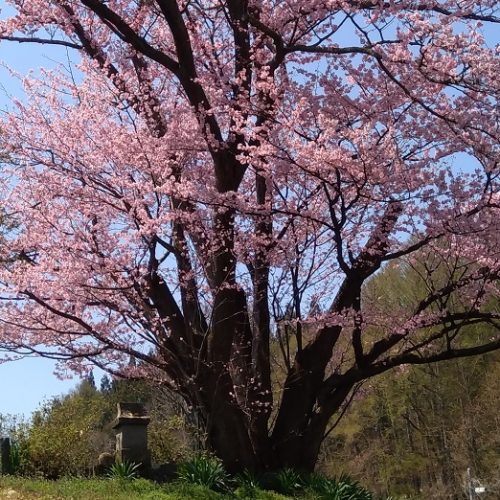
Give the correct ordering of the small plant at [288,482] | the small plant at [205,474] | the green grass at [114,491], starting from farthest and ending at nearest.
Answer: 1. the small plant at [288,482]
2. the small plant at [205,474]
3. the green grass at [114,491]

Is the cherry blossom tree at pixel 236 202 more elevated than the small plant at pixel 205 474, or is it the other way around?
the cherry blossom tree at pixel 236 202

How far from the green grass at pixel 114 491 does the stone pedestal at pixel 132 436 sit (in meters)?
0.88

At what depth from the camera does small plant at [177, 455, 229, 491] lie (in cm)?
684

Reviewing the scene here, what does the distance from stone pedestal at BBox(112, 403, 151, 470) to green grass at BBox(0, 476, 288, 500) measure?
0.88 metres

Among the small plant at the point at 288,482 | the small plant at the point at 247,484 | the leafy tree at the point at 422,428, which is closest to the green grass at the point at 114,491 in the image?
the small plant at the point at 247,484

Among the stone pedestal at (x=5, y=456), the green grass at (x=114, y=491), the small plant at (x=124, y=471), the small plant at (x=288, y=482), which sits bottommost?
the small plant at (x=288, y=482)

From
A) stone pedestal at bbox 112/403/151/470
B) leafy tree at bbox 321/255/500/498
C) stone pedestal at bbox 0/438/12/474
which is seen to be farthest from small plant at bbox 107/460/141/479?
leafy tree at bbox 321/255/500/498

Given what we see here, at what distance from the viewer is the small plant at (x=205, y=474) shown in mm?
6836

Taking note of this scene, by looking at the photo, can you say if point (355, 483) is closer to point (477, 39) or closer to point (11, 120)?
point (477, 39)

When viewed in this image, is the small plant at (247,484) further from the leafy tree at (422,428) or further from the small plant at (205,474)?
the leafy tree at (422,428)

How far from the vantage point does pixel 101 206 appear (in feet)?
25.7

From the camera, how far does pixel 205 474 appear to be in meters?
6.86

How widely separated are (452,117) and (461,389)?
15.4m

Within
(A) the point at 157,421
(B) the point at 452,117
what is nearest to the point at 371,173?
(B) the point at 452,117
